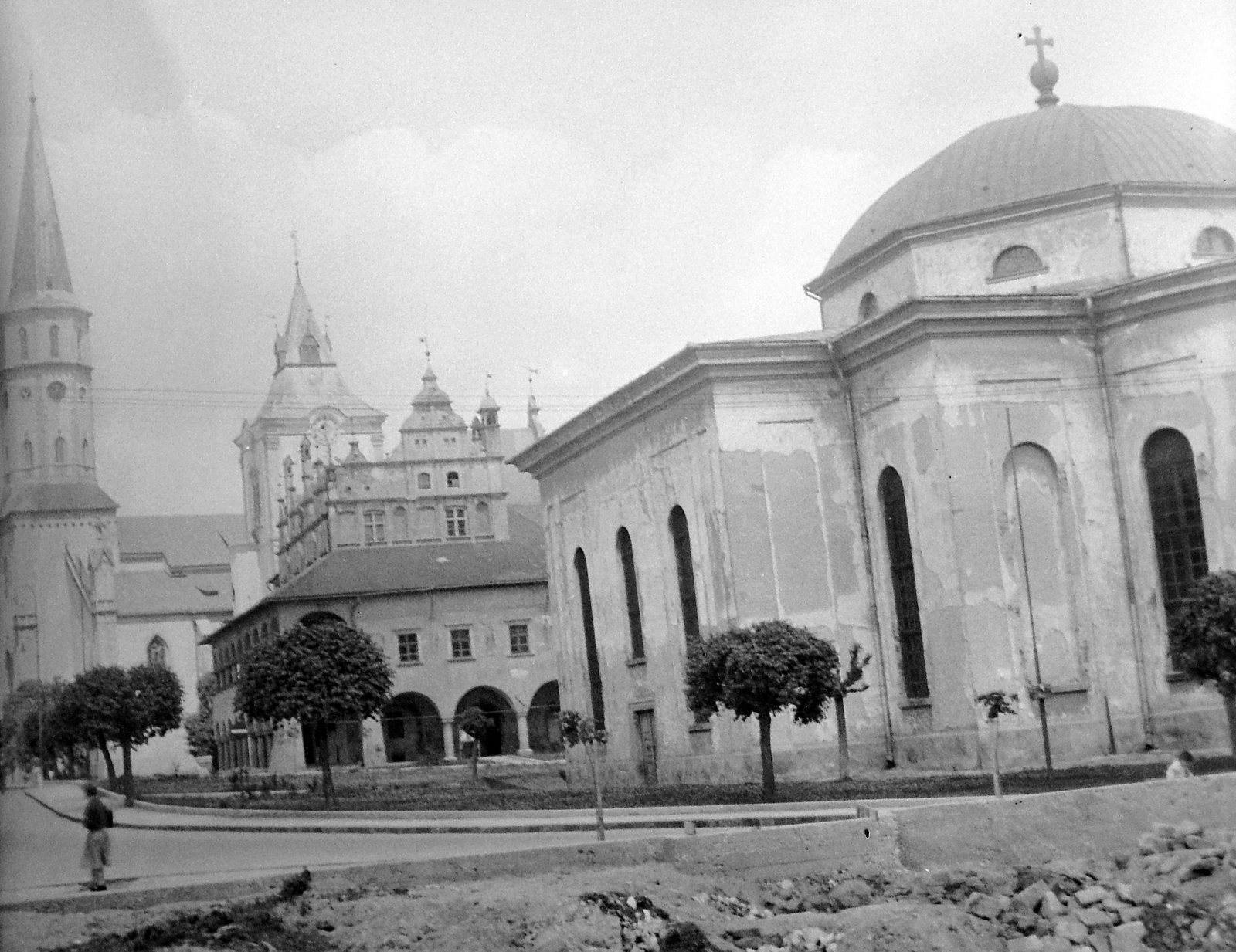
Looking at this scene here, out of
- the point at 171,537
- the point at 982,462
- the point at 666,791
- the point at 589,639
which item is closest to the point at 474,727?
the point at 589,639

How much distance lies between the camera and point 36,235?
21.0 meters

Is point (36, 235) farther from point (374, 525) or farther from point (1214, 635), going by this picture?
point (374, 525)

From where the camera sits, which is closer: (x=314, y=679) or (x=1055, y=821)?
(x=1055, y=821)

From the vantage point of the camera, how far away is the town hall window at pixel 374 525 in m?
69.5

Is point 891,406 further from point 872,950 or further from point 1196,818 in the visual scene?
point 872,950

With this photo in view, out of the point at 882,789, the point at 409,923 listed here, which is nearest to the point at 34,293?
the point at 409,923

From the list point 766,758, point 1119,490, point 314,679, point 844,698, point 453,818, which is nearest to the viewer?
Answer: point 766,758

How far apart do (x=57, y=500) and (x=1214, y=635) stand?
55.7 feet

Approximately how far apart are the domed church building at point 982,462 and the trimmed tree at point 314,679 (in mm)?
7686

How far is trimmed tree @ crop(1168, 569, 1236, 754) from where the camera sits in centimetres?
2650

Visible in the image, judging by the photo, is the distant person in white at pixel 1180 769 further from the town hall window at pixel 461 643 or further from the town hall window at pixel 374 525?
the town hall window at pixel 374 525

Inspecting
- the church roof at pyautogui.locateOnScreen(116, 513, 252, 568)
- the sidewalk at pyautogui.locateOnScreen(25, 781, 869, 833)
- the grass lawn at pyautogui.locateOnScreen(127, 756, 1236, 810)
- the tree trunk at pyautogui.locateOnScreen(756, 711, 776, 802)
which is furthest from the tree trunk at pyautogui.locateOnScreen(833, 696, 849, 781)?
the church roof at pyautogui.locateOnScreen(116, 513, 252, 568)

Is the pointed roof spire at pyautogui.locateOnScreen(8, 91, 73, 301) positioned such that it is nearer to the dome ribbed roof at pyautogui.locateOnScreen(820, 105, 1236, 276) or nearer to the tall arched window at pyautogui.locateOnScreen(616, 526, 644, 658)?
the tall arched window at pyautogui.locateOnScreen(616, 526, 644, 658)

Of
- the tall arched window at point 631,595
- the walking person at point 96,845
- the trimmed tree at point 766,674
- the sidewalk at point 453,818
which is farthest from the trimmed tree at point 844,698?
the walking person at point 96,845
